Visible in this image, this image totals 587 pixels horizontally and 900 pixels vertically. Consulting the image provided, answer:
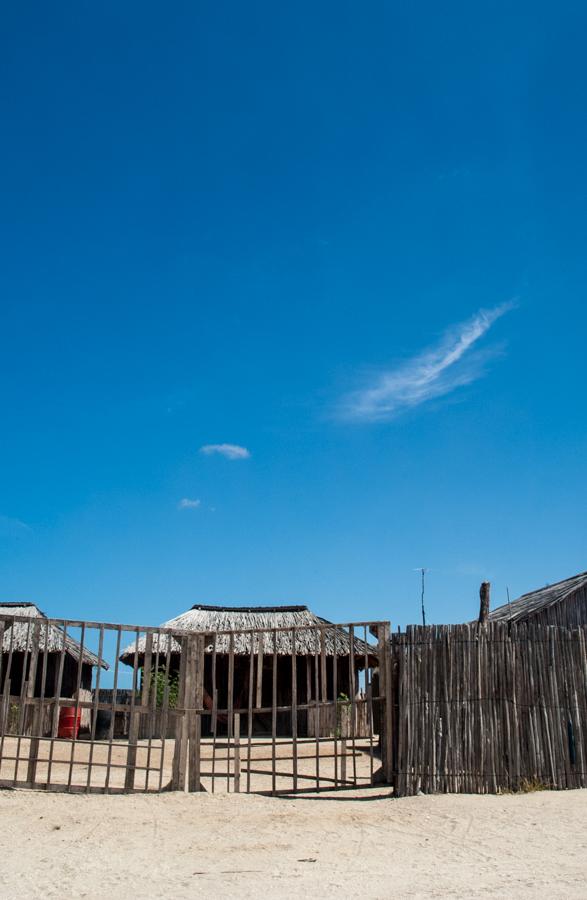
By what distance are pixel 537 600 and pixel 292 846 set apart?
1477 cm

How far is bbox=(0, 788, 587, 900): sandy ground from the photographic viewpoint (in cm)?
589

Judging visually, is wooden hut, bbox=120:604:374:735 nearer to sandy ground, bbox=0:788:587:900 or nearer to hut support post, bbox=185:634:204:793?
hut support post, bbox=185:634:204:793

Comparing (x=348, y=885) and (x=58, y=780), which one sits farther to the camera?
(x=58, y=780)

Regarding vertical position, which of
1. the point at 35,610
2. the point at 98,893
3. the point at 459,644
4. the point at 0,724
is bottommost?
the point at 98,893

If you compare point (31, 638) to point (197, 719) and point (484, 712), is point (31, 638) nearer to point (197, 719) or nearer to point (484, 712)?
point (197, 719)

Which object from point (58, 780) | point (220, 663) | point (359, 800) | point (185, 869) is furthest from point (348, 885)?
point (220, 663)

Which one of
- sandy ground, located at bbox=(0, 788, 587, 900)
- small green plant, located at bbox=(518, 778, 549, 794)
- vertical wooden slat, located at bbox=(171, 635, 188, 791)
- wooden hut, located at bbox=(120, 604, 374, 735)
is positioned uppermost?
wooden hut, located at bbox=(120, 604, 374, 735)

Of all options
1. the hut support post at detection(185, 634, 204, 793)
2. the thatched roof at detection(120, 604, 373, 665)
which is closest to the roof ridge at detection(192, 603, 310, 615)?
the thatched roof at detection(120, 604, 373, 665)

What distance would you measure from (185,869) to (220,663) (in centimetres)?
1631

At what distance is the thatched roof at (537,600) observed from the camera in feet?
61.8

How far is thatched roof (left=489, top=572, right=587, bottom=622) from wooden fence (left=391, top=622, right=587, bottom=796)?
27.8 ft

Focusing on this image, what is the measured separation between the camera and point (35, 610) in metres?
24.9

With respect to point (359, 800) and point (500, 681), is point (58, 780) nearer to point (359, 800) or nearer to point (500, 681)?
point (359, 800)

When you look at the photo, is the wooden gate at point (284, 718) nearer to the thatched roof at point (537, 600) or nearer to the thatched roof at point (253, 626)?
the thatched roof at point (253, 626)
